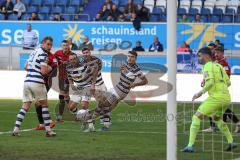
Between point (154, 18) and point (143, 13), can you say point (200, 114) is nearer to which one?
point (143, 13)

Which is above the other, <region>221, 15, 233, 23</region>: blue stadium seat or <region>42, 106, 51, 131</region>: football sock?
<region>221, 15, 233, 23</region>: blue stadium seat

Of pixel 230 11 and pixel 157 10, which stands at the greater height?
pixel 157 10

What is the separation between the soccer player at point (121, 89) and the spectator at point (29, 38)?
55.6 feet

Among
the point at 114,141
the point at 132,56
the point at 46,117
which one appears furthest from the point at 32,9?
the point at 114,141

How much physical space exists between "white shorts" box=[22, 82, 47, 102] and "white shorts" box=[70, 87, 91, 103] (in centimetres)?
189

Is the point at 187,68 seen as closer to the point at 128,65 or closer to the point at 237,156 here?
the point at 128,65

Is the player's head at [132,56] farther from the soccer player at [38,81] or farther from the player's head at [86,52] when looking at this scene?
the soccer player at [38,81]

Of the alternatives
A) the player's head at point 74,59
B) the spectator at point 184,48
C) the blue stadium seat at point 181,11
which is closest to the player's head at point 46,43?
the player's head at point 74,59

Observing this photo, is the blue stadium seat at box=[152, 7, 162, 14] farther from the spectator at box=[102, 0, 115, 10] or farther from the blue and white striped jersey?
the blue and white striped jersey

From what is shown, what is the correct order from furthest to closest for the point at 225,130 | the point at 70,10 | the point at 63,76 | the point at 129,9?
the point at 70,10, the point at 129,9, the point at 63,76, the point at 225,130

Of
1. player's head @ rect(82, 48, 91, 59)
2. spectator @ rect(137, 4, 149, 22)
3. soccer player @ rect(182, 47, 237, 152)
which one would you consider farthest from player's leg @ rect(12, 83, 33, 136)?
spectator @ rect(137, 4, 149, 22)

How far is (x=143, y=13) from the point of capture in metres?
35.5

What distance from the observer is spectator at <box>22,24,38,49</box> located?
35.9 metres

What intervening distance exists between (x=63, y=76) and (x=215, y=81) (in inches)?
279
